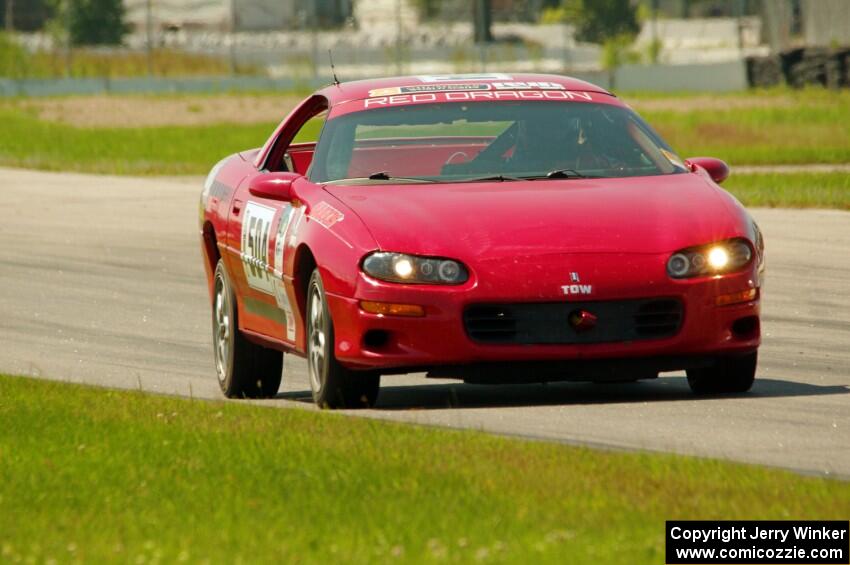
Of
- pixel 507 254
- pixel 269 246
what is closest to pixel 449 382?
pixel 269 246

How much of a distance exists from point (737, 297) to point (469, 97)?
186 centimetres

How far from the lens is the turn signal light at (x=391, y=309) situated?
7.77 meters

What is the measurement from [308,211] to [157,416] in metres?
1.13

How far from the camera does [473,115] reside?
905cm

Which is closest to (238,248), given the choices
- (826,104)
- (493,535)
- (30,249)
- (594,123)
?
(594,123)

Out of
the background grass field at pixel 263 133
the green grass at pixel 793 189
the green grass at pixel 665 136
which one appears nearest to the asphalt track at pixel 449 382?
the green grass at pixel 793 189

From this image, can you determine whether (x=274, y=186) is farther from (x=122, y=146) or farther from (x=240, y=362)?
(x=122, y=146)

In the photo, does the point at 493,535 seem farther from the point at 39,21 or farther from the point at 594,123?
the point at 39,21

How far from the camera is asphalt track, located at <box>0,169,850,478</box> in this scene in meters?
7.38

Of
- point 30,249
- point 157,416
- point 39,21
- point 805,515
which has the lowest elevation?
point 39,21

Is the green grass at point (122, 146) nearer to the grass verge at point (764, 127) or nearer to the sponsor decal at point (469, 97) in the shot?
the grass verge at point (764, 127)

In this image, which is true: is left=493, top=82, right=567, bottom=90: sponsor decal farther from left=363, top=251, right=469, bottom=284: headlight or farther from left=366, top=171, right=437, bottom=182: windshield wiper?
left=363, top=251, right=469, bottom=284: headlight

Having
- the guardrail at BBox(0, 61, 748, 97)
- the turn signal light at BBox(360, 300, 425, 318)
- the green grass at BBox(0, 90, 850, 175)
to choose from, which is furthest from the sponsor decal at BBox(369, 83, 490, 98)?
the guardrail at BBox(0, 61, 748, 97)

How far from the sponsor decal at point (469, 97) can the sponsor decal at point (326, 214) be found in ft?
3.26
